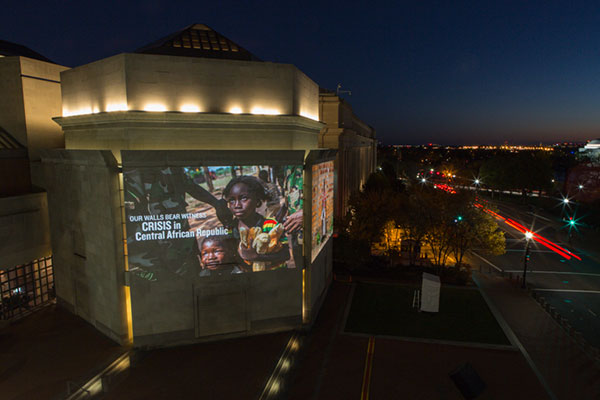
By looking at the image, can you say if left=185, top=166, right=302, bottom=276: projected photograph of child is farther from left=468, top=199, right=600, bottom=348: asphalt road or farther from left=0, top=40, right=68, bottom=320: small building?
left=468, top=199, right=600, bottom=348: asphalt road

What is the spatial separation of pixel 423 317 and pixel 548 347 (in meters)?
→ 6.94

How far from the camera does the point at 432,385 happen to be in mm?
16641

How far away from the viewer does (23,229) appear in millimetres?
22672

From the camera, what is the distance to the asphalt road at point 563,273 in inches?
997

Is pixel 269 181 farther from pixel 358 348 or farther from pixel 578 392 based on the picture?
pixel 578 392

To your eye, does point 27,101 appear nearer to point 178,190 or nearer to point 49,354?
point 178,190

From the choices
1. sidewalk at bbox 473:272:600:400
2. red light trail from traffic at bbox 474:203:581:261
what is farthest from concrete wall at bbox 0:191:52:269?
red light trail from traffic at bbox 474:203:581:261

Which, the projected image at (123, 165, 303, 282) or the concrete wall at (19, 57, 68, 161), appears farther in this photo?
the concrete wall at (19, 57, 68, 161)

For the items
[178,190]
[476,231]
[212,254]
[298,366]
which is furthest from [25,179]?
[476,231]

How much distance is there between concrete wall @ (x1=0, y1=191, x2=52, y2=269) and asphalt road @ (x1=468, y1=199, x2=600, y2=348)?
36.2 meters

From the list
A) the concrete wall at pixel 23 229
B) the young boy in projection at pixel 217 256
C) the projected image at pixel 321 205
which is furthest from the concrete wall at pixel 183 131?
the concrete wall at pixel 23 229

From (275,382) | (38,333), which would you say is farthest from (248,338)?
(38,333)

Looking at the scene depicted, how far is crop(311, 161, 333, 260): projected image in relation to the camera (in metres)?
22.3

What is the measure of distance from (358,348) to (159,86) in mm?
17936
